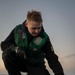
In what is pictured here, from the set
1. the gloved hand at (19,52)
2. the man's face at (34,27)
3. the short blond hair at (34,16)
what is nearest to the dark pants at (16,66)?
the gloved hand at (19,52)

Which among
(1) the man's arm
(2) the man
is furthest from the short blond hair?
(1) the man's arm

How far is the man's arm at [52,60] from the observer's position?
3422mm

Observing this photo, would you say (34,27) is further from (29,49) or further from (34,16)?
(29,49)

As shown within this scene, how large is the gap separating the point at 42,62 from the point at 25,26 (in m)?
0.45

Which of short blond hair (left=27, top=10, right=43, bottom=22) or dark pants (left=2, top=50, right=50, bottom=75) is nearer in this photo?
short blond hair (left=27, top=10, right=43, bottom=22)

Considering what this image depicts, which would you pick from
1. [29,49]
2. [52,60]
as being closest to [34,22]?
[29,49]

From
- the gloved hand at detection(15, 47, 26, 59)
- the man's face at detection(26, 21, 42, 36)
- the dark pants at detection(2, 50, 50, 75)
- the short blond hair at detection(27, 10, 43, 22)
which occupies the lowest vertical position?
the dark pants at detection(2, 50, 50, 75)

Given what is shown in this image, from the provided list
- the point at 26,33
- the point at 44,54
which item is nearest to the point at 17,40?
the point at 26,33

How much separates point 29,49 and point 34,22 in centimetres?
31

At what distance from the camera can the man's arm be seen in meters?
3.42

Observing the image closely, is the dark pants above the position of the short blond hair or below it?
below

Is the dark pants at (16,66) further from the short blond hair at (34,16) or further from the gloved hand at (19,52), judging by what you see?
the short blond hair at (34,16)

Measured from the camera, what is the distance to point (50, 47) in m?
3.47

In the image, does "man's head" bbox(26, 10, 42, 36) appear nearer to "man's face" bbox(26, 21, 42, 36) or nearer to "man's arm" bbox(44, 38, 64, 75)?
"man's face" bbox(26, 21, 42, 36)
